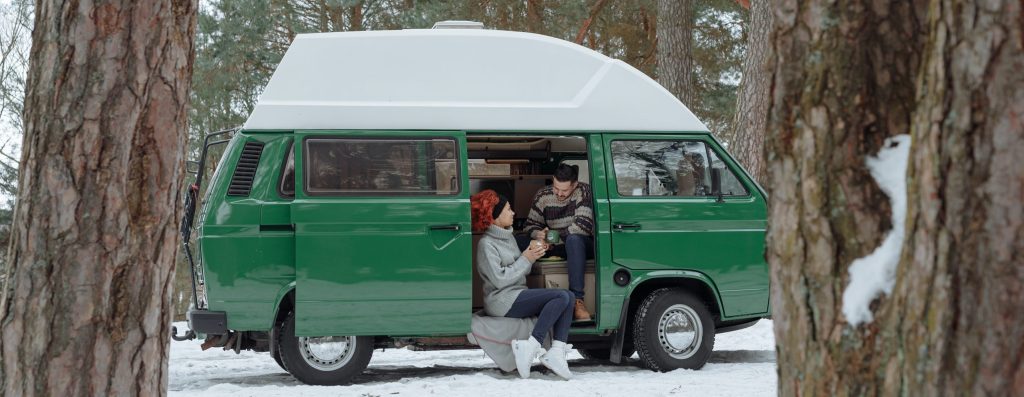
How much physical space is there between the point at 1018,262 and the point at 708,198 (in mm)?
6279

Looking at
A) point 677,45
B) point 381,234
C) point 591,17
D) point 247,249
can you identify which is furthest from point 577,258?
point 591,17

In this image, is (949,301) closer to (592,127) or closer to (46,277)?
(46,277)

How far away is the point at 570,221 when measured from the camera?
877 cm

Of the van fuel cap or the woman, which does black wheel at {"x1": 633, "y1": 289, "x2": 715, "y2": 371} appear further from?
the woman

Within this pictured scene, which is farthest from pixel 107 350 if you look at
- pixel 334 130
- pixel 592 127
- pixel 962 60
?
pixel 592 127

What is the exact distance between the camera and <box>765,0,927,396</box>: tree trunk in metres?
2.84

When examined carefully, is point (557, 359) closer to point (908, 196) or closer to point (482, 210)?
point (482, 210)

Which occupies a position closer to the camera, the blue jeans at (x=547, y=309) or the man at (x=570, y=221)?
the blue jeans at (x=547, y=309)

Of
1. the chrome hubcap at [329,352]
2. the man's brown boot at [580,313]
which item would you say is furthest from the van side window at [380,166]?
the man's brown boot at [580,313]

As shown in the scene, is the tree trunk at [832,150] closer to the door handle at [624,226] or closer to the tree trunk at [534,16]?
the door handle at [624,226]

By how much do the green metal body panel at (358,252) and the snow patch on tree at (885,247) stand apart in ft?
17.7

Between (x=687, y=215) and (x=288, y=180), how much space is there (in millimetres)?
2764

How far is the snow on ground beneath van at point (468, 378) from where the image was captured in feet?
25.3

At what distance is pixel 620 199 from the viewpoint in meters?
8.52
